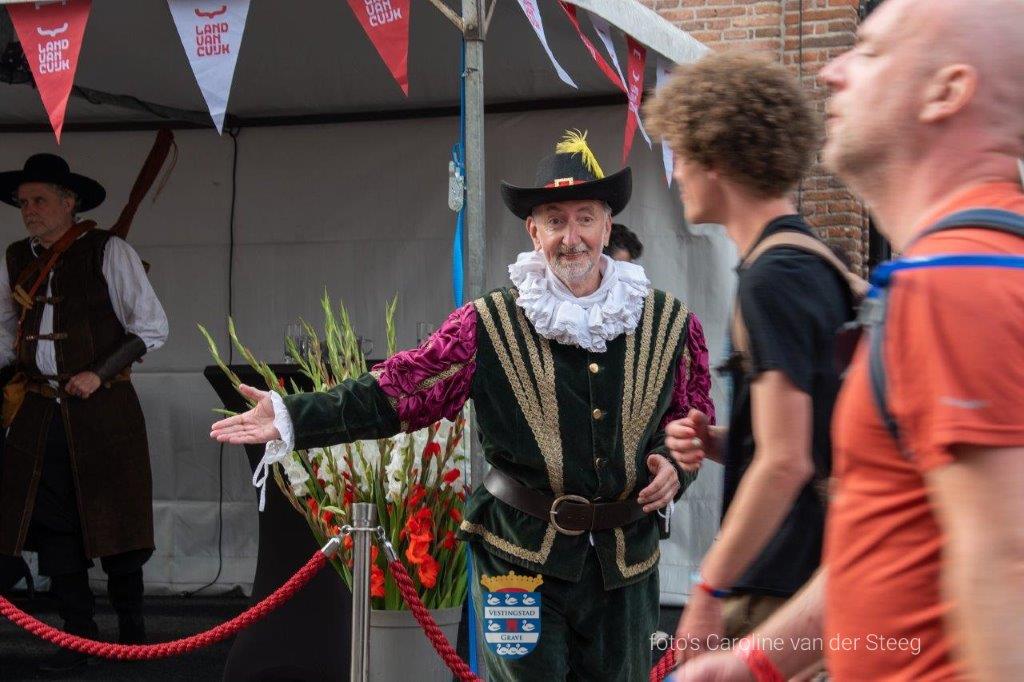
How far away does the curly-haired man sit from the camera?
6.12ft

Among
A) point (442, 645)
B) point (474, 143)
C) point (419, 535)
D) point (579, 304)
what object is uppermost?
point (474, 143)

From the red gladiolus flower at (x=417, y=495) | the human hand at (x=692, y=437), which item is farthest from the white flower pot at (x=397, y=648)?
the human hand at (x=692, y=437)

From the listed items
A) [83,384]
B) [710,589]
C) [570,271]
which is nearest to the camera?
[710,589]

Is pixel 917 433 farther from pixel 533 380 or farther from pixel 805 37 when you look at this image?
pixel 805 37

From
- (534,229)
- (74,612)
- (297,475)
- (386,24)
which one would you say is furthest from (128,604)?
(534,229)

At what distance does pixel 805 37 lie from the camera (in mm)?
8227

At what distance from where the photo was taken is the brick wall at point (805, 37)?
8.00 m

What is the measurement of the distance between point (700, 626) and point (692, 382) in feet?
5.44

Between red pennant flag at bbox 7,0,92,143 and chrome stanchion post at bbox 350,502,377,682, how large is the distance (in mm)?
1632

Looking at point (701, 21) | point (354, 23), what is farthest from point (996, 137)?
point (701, 21)

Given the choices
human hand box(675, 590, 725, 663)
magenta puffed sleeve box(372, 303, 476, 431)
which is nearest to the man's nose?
magenta puffed sleeve box(372, 303, 476, 431)

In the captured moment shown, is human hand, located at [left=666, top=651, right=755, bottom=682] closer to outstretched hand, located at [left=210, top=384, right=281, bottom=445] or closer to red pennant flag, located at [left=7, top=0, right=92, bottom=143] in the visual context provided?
outstretched hand, located at [left=210, top=384, right=281, bottom=445]

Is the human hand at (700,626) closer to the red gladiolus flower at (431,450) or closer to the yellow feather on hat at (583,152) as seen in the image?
the yellow feather on hat at (583,152)

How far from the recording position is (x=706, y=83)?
2.21 m
